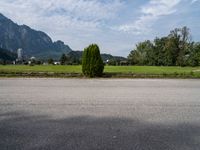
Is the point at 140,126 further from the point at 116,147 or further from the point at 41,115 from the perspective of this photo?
the point at 41,115

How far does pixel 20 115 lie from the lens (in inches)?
291

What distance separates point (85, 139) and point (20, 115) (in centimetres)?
255

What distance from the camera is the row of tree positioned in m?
73.9

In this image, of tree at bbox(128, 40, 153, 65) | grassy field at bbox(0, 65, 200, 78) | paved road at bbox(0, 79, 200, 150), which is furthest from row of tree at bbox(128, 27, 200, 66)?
paved road at bbox(0, 79, 200, 150)

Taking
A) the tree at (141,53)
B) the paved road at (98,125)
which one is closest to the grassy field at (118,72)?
the paved road at (98,125)

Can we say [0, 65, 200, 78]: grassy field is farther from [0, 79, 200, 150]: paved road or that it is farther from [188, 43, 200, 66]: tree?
[188, 43, 200, 66]: tree

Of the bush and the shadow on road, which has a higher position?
the bush

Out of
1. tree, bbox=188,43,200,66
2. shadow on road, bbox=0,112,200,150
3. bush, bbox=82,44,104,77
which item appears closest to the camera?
shadow on road, bbox=0,112,200,150

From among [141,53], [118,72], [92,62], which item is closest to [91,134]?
[92,62]

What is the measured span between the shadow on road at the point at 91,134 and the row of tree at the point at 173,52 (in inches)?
2599

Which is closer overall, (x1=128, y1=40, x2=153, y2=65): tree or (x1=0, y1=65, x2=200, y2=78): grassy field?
(x1=0, y1=65, x2=200, y2=78): grassy field

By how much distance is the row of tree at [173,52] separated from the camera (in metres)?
73.9

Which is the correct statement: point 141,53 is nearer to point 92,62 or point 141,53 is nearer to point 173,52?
point 173,52

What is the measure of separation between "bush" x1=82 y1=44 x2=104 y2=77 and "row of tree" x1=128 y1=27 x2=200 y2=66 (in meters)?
50.8
